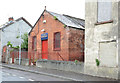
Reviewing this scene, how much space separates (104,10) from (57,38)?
7753 mm

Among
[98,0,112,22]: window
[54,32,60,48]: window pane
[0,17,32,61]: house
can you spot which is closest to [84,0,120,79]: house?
[98,0,112,22]: window

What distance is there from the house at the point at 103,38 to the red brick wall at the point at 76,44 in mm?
4100

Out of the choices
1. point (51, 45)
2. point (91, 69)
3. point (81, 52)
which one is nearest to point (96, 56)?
point (91, 69)

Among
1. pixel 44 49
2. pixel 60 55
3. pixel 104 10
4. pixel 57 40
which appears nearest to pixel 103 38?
pixel 104 10

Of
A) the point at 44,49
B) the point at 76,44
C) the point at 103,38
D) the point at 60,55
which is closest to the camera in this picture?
the point at 103,38

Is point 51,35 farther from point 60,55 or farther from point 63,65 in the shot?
point 63,65

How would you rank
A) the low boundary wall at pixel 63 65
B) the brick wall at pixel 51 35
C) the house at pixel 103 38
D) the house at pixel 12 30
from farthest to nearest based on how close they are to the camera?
the house at pixel 12 30
the brick wall at pixel 51 35
the low boundary wall at pixel 63 65
the house at pixel 103 38

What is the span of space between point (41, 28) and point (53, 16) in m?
2.77

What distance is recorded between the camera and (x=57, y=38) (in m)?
18.8

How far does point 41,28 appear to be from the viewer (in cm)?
2105

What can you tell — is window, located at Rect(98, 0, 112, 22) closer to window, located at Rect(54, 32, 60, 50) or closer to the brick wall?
the brick wall

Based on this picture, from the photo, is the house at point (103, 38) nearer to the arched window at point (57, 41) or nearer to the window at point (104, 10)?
the window at point (104, 10)

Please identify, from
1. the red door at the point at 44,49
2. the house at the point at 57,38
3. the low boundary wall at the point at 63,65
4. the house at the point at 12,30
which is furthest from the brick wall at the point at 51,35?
the house at the point at 12,30

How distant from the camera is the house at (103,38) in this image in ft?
37.1
